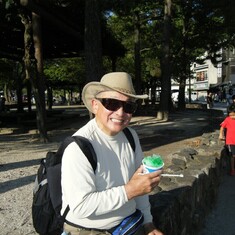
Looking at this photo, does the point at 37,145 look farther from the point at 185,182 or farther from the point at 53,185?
the point at 53,185

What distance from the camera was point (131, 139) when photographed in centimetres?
A: 242

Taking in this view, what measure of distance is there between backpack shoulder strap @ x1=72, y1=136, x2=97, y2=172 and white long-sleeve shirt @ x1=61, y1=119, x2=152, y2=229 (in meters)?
0.02

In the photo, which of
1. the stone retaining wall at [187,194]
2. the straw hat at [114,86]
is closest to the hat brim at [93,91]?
the straw hat at [114,86]

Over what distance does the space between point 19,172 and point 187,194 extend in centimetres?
359

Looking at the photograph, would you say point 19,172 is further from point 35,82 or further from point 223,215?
point 35,82

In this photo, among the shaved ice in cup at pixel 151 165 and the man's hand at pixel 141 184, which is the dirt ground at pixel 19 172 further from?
the shaved ice in cup at pixel 151 165

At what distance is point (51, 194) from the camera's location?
7.06 feet

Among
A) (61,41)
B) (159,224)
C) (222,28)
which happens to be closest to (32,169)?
(159,224)

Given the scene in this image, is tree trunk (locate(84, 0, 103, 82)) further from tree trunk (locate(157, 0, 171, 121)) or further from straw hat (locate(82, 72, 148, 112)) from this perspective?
tree trunk (locate(157, 0, 171, 121))

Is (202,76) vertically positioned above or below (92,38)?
below

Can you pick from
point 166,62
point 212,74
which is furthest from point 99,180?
point 212,74

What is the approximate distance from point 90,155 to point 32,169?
17.0ft

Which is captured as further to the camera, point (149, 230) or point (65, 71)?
point (65, 71)

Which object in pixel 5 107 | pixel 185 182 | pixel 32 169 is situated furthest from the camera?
pixel 5 107
